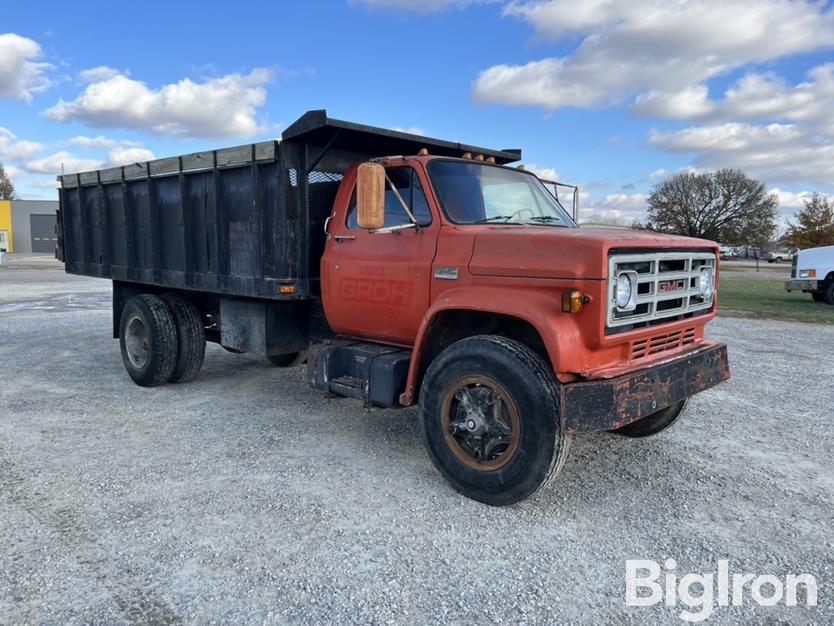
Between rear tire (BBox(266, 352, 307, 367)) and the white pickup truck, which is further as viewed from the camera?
the white pickup truck

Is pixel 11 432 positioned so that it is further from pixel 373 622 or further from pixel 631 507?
pixel 631 507

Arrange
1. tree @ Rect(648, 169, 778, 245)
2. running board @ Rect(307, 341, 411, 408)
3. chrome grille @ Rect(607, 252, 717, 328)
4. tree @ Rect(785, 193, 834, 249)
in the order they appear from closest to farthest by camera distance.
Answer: chrome grille @ Rect(607, 252, 717, 328)
running board @ Rect(307, 341, 411, 408)
tree @ Rect(785, 193, 834, 249)
tree @ Rect(648, 169, 778, 245)

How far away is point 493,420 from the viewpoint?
4016 millimetres

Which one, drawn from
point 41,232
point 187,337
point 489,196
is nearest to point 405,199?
point 489,196

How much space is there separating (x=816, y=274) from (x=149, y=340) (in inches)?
677

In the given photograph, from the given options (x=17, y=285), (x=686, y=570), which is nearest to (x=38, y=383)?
(x=686, y=570)

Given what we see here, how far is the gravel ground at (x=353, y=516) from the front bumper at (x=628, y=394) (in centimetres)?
64

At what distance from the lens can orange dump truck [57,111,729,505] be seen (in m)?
3.74

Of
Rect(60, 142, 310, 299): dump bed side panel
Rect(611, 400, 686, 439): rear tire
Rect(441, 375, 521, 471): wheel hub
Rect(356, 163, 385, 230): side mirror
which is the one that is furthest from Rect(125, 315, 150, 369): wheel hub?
Rect(611, 400, 686, 439): rear tire

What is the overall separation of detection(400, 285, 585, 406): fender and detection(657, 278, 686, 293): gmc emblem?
2.64 ft

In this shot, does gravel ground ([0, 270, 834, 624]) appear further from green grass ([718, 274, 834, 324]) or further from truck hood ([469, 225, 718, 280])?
green grass ([718, 274, 834, 324])

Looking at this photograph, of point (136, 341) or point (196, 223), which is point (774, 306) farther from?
point (136, 341)

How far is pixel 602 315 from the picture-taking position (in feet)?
11.9

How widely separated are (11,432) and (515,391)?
437cm
